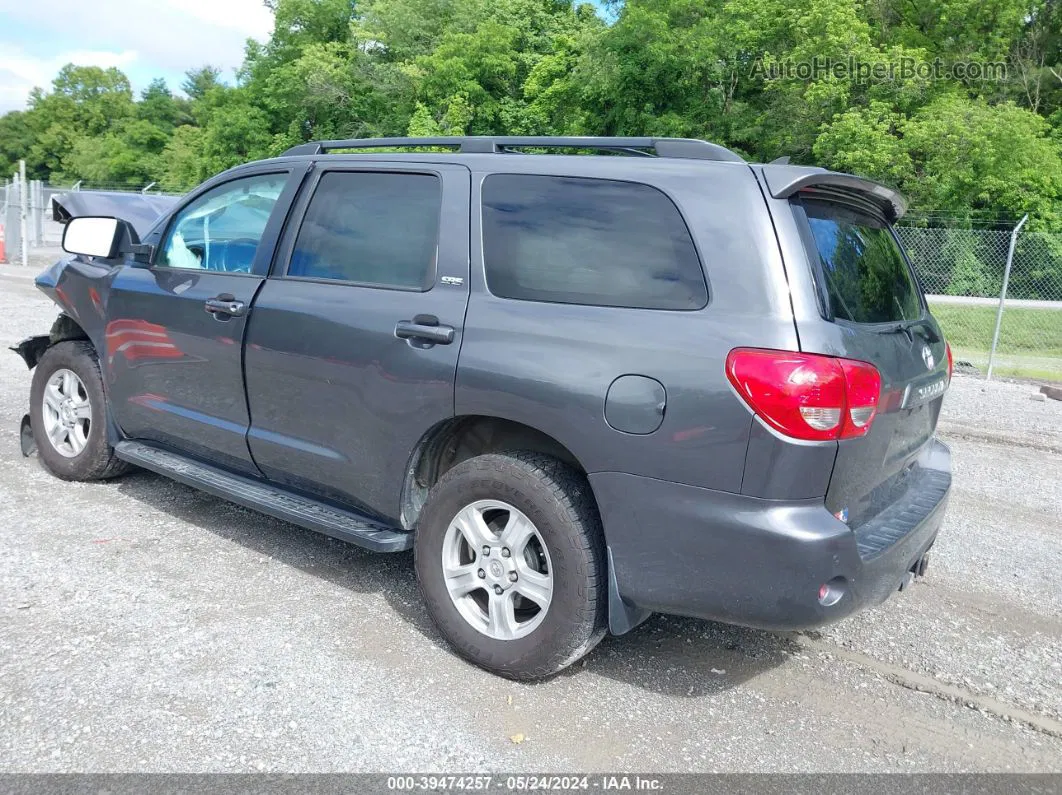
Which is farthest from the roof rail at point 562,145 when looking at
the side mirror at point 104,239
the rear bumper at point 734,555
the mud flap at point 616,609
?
the mud flap at point 616,609

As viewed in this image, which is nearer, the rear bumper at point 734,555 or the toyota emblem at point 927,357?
the rear bumper at point 734,555

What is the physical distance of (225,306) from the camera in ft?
13.0

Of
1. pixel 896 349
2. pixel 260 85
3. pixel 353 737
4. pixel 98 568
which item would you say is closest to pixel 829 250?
pixel 896 349

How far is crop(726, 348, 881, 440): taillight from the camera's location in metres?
2.64

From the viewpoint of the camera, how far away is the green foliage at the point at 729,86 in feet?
75.9

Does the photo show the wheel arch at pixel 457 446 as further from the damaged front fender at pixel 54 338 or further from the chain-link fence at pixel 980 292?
the chain-link fence at pixel 980 292

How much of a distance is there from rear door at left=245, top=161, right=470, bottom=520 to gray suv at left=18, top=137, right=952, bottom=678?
0.04ft

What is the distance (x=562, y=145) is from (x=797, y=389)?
1.48 metres

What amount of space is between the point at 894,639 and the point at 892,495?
0.83 metres

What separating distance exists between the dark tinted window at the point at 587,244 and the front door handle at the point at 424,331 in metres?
0.25

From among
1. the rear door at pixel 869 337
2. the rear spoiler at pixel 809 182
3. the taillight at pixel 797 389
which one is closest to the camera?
the taillight at pixel 797 389

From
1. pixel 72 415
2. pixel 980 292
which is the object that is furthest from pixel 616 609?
pixel 980 292

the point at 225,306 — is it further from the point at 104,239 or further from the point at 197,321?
the point at 104,239

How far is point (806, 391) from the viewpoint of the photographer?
264cm
